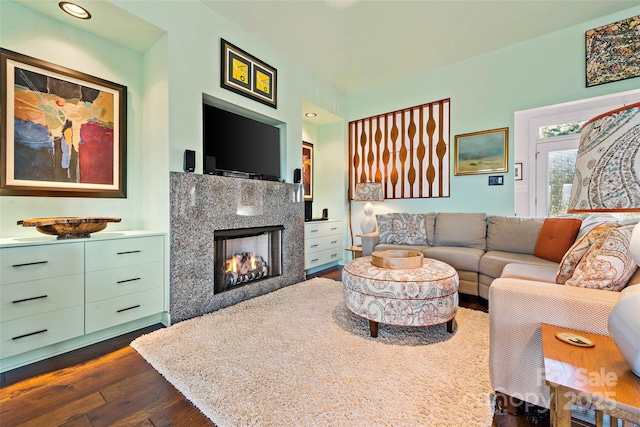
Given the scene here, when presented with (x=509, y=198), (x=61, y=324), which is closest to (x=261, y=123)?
(x=61, y=324)

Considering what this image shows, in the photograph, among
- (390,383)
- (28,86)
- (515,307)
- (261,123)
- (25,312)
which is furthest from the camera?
(261,123)

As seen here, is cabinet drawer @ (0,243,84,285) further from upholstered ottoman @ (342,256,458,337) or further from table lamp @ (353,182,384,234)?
table lamp @ (353,182,384,234)

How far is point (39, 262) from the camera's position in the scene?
1.65 m

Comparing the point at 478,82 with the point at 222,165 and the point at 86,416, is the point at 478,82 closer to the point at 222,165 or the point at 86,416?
the point at 222,165

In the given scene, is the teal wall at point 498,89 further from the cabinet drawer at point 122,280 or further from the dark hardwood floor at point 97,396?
the cabinet drawer at point 122,280

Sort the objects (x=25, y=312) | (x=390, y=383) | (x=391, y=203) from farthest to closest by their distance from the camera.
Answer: (x=391, y=203)
(x=25, y=312)
(x=390, y=383)

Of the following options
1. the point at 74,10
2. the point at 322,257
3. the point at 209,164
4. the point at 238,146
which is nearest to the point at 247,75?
the point at 238,146

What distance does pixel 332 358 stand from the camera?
5.46ft

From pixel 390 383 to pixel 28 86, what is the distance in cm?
315

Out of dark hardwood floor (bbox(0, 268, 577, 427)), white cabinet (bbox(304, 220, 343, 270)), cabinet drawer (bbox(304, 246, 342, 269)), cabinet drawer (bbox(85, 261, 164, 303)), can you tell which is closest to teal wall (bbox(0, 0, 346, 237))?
cabinet drawer (bbox(85, 261, 164, 303))

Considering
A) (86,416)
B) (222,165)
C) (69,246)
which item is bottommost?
(86,416)

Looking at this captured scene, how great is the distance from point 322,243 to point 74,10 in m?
3.36

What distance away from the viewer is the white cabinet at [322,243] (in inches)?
146

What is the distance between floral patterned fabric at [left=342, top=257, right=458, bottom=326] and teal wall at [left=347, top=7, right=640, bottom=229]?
6.57 feet
